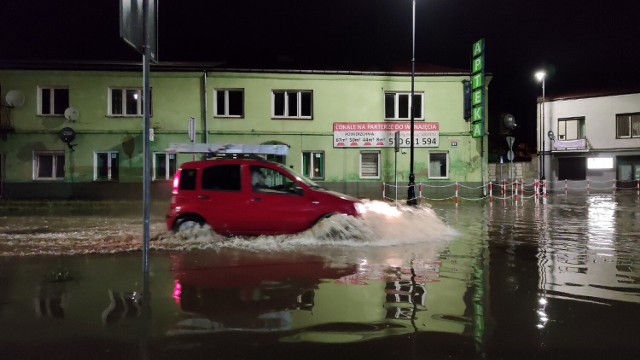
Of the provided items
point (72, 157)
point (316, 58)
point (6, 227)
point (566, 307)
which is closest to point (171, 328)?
point (566, 307)

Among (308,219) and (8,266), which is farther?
(308,219)

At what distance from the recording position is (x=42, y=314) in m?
5.11

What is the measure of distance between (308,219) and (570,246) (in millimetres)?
5290

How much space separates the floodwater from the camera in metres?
4.25

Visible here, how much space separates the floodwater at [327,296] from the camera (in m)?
4.25

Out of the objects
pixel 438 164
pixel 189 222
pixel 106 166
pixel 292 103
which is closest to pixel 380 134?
pixel 438 164

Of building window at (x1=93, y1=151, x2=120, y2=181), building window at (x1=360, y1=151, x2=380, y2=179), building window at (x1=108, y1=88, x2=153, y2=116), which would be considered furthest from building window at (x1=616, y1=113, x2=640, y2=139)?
building window at (x1=93, y1=151, x2=120, y2=181)

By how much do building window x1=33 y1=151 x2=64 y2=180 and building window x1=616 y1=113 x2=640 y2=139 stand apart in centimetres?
3801

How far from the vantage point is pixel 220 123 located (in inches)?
938

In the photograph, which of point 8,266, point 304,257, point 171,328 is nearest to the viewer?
point 171,328

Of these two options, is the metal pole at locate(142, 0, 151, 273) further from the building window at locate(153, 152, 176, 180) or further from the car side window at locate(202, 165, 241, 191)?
the building window at locate(153, 152, 176, 180)

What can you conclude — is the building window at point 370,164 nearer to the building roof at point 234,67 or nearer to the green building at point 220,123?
the green building at point 220,123

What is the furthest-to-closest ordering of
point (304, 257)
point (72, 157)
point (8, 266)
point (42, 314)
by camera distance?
point (72, 157) → point (304, 257) → point (8, 266) → point (42, 314)

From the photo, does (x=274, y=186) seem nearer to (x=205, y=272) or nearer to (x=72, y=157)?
(x=205, y=272)
